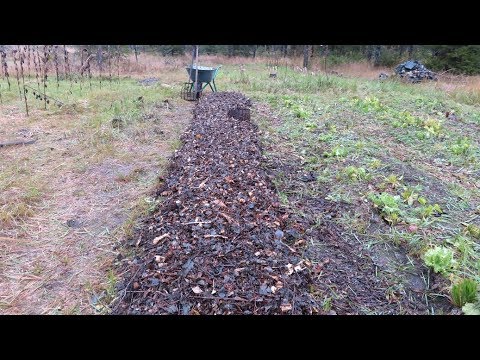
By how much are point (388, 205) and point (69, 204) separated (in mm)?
3521

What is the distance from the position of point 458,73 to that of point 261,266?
17.0 meters

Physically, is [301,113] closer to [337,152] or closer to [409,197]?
[337,152]

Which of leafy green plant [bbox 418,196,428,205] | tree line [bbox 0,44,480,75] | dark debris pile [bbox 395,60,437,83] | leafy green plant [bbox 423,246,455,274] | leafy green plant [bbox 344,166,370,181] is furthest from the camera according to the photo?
tree line [bbox 0,44,480,75]

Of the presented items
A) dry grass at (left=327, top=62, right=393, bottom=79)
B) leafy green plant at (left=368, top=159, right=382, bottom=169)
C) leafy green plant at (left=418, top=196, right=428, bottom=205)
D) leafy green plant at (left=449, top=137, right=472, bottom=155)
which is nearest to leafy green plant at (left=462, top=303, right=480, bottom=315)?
leafy green plant at (left=418, top=196, right=428, bottom=205)

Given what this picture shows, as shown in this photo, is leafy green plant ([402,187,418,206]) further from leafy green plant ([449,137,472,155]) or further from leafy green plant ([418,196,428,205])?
leafy green plant ([449,137,472,155])

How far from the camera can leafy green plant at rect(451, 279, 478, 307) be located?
2107mm

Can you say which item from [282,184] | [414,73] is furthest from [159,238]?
[414,73]

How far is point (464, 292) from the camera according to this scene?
7.00 ft

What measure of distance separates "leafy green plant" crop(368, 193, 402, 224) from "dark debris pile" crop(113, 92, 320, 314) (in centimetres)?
91

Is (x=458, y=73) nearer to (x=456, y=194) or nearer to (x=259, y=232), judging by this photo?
(x=456, y=194)

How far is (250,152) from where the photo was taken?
466 cm

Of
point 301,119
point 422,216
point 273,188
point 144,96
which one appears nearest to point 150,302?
point 273,188

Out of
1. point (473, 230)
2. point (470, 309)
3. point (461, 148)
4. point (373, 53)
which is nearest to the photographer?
point (470, 309)

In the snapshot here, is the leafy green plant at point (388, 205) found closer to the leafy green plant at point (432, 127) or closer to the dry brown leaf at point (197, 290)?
the dry brown leaf at point (197, 290)
